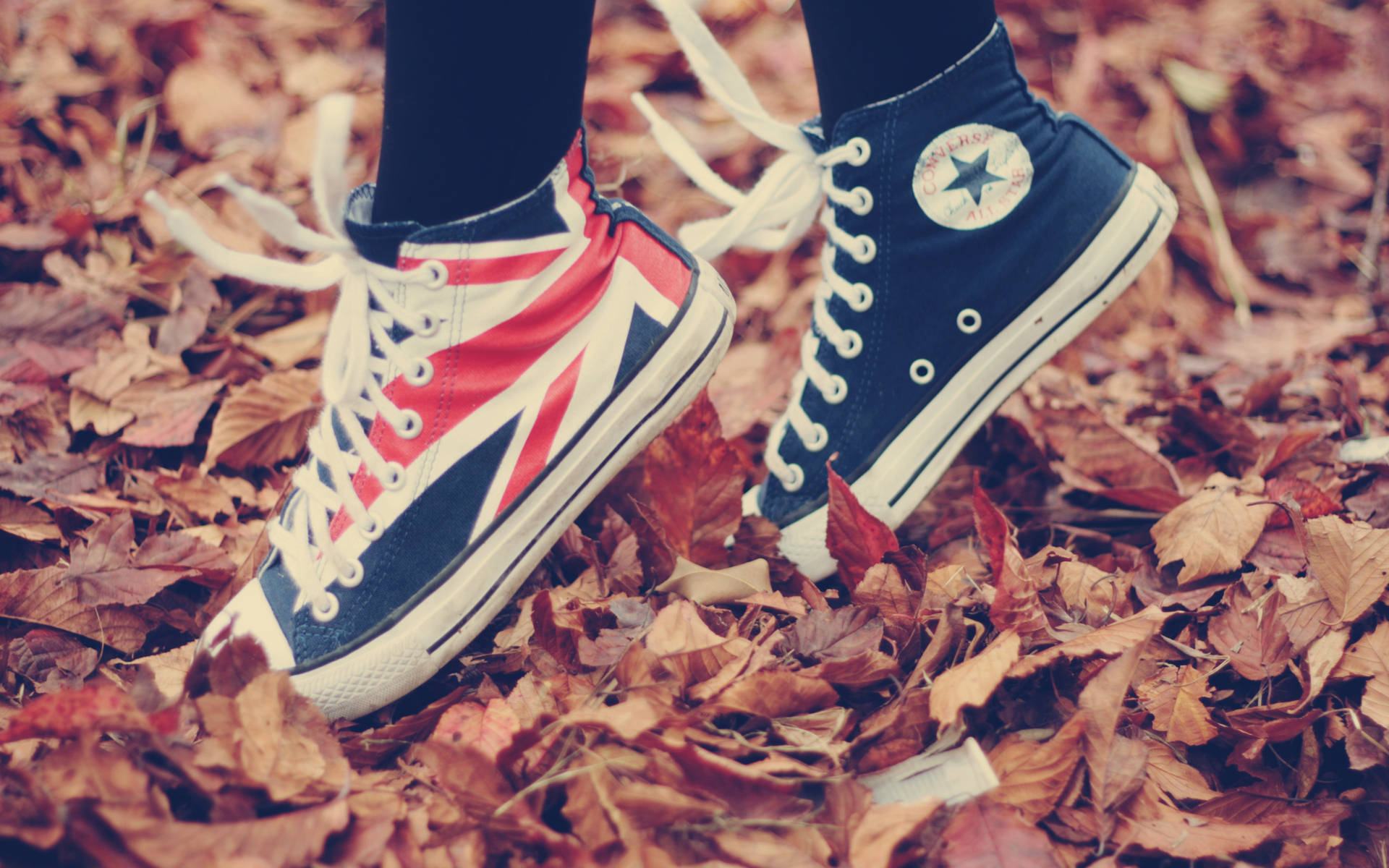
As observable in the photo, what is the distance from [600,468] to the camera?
4.11ft

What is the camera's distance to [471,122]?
40.3 inches

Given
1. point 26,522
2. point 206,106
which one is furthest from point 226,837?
point 206,106

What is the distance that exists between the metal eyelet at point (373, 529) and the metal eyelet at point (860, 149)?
2.56 feet

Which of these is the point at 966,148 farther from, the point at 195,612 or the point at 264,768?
the point at 195,612

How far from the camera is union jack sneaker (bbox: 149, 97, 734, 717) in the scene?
43.6 inches

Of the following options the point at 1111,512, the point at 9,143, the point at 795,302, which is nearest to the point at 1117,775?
the point at 1111,512

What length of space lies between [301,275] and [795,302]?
116 cm

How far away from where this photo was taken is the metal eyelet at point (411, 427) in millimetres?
1150

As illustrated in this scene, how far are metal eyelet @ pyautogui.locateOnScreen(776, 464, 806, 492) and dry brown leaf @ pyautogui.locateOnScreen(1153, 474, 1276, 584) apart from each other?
48 cm

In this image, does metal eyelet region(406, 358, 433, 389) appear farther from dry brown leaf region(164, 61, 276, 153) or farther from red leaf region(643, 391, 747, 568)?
dry brown leaf region(164, 61, 276, 153)

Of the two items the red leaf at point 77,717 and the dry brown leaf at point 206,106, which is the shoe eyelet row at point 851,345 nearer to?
the red leaf at point 77,717

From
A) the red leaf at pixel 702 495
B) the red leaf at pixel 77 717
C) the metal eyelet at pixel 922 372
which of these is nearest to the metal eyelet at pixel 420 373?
the red leaf at pixel 702 495

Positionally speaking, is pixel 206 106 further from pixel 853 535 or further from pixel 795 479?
pixel 853 535

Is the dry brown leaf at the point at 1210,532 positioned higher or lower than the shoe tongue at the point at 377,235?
lower
